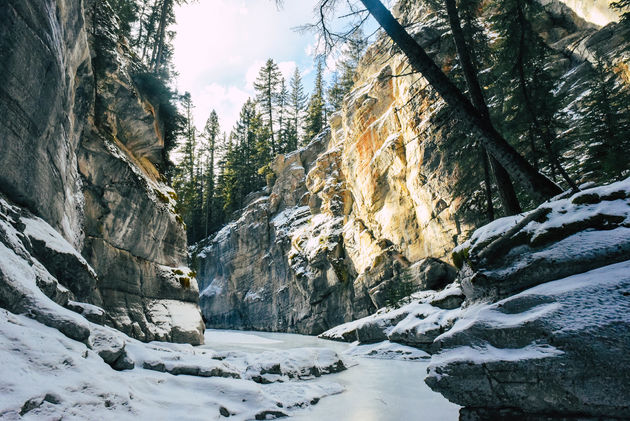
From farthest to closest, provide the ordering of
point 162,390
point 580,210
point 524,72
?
point 524,72 → point 162,390 → point 580,210

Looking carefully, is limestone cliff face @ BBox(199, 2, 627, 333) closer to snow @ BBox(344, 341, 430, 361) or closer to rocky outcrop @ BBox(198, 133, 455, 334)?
rocky outcrop @ BBox(198, 133, 455, 334)

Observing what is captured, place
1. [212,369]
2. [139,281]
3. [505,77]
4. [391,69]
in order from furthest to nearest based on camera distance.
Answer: [391,69], [139,281], [505,77], [212,369]

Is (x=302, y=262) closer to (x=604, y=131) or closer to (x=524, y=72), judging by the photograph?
(x=604, y=131)

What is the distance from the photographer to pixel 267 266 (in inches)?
1412

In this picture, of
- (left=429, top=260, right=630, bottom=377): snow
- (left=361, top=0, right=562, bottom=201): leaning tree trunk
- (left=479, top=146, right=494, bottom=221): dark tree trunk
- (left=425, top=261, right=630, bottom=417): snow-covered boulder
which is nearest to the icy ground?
(left=425, top=261, right=630, bottom=417): snow-covered boulder

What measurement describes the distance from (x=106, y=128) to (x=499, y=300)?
16.7 m

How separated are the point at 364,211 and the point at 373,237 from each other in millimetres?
2694

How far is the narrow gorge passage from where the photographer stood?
3393mm

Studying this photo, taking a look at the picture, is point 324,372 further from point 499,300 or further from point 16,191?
point 16,191

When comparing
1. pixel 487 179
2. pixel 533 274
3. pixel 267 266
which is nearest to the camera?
pixel 533 274

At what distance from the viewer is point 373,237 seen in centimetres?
2406

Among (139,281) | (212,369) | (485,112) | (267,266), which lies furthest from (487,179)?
(267,266)

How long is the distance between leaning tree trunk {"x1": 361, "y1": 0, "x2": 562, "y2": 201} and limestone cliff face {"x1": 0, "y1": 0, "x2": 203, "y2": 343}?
7467 mm

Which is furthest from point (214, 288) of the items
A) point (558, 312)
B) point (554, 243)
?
point (558, 312)
